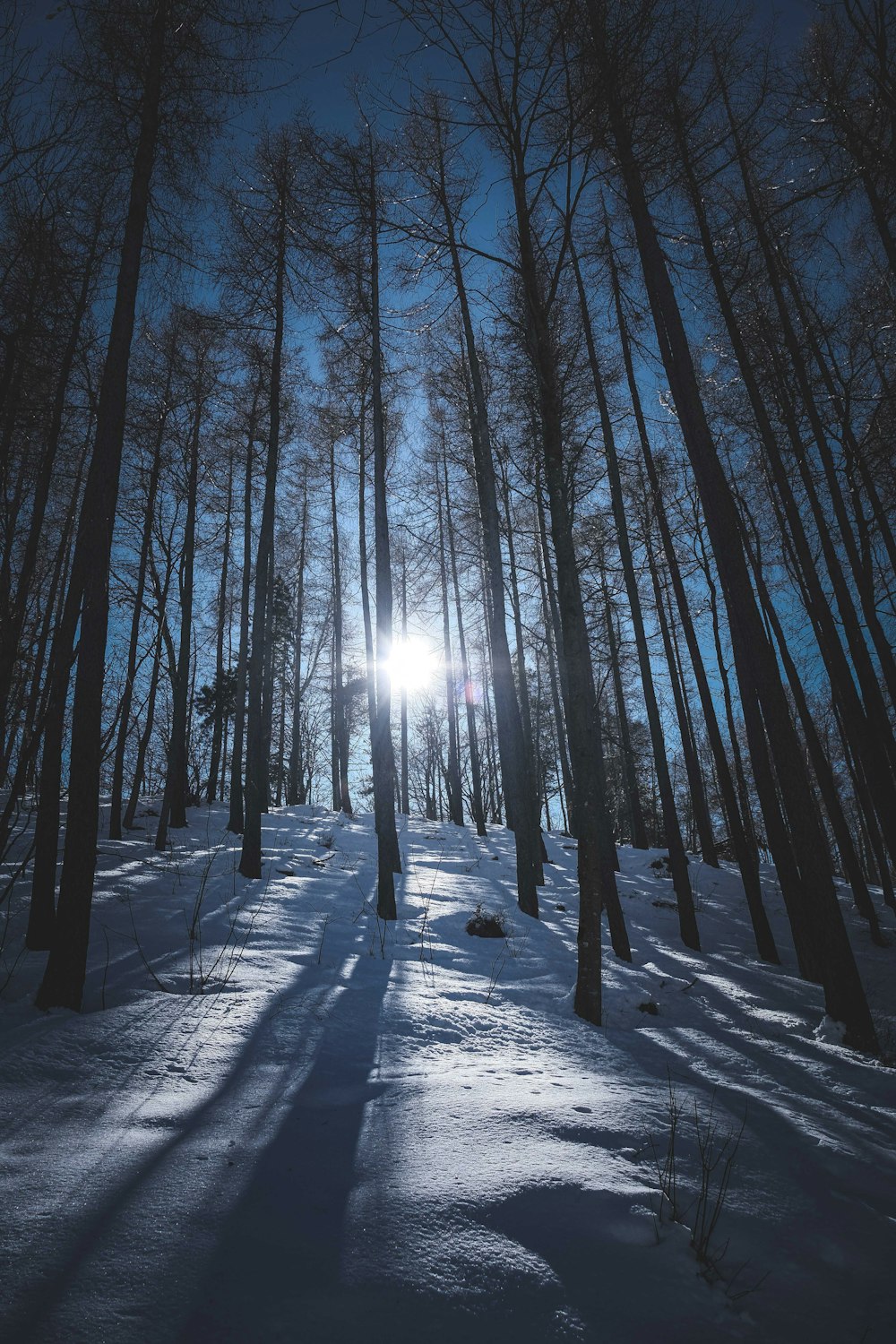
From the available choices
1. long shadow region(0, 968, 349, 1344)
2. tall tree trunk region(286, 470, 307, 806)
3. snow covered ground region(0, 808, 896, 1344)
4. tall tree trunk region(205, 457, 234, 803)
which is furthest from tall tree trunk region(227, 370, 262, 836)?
long shadow region(0, 968, 349, 1344)

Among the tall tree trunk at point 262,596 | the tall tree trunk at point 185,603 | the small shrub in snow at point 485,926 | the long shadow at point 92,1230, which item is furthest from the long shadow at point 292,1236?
the tall tree trunk at point 185,603

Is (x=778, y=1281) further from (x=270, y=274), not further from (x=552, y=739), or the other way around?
(x=552, y=739)

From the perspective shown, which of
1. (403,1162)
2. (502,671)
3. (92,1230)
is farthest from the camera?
(502,671)

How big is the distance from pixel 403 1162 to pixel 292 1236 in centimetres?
47

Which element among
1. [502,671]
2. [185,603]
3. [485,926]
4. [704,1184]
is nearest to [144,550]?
[185,603]

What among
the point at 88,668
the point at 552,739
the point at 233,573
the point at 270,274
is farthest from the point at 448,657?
the point at 88,668

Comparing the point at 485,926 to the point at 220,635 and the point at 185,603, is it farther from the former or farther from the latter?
the point at 220,635

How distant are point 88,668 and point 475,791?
13.1 meters

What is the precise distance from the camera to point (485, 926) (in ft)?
21.4

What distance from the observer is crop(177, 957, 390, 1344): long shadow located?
1207 millimetres

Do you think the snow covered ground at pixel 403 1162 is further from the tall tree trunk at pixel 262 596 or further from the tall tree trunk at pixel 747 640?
the tall tree trunk at pixel 262 596

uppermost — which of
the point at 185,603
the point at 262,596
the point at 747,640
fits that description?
the point at 185,603

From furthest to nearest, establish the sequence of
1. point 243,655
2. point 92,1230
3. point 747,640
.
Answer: point 243,655
point 747,640
point 92,1230

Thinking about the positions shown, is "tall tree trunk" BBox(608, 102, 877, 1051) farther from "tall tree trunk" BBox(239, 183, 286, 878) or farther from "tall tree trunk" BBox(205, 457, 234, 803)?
"tall tree trunk" BBox(205, 457, 234, 803)
